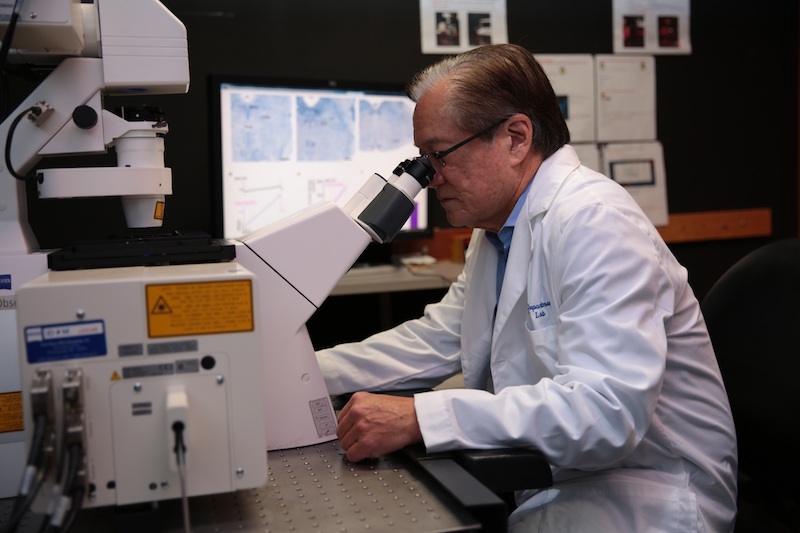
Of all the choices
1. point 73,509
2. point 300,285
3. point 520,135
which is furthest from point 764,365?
point 73,509

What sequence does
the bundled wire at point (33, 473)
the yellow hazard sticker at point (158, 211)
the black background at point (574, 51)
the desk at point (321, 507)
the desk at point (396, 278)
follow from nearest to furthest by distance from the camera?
1. the bundled wire at point (33, 473)
2. the desk at point (321, 507)
3. the yellow hazard sticker at point (158, 211)
4. the desk at point (396, 278)
5. the black background at point (574, 51)

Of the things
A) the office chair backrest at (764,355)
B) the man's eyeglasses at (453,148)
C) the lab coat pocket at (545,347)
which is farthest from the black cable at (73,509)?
the office chair backrest at (764,355)

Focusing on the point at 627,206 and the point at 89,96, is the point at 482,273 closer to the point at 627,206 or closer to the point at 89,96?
the point at 627,206

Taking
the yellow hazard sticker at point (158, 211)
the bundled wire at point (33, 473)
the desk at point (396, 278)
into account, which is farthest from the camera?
the desk at point (396, 278)

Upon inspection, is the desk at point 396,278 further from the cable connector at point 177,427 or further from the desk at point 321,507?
the cable connector at point 177,427

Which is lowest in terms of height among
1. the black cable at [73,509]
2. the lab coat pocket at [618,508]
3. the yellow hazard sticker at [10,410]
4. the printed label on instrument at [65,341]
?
the lab coat pocket at [618,508]

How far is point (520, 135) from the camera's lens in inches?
54.9

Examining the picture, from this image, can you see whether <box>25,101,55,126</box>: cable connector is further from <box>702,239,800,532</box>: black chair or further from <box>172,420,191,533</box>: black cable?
<box>702,239,800,532</box>: black chair

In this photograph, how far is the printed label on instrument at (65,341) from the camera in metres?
0.83

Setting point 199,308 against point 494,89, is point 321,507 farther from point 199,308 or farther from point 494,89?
point 494,89

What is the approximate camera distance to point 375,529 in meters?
0.88

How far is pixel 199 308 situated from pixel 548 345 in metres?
0.58

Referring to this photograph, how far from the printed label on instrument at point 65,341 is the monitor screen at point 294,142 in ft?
4.71

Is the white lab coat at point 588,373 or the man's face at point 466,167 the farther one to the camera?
Answer: the man's face at point 466,167
